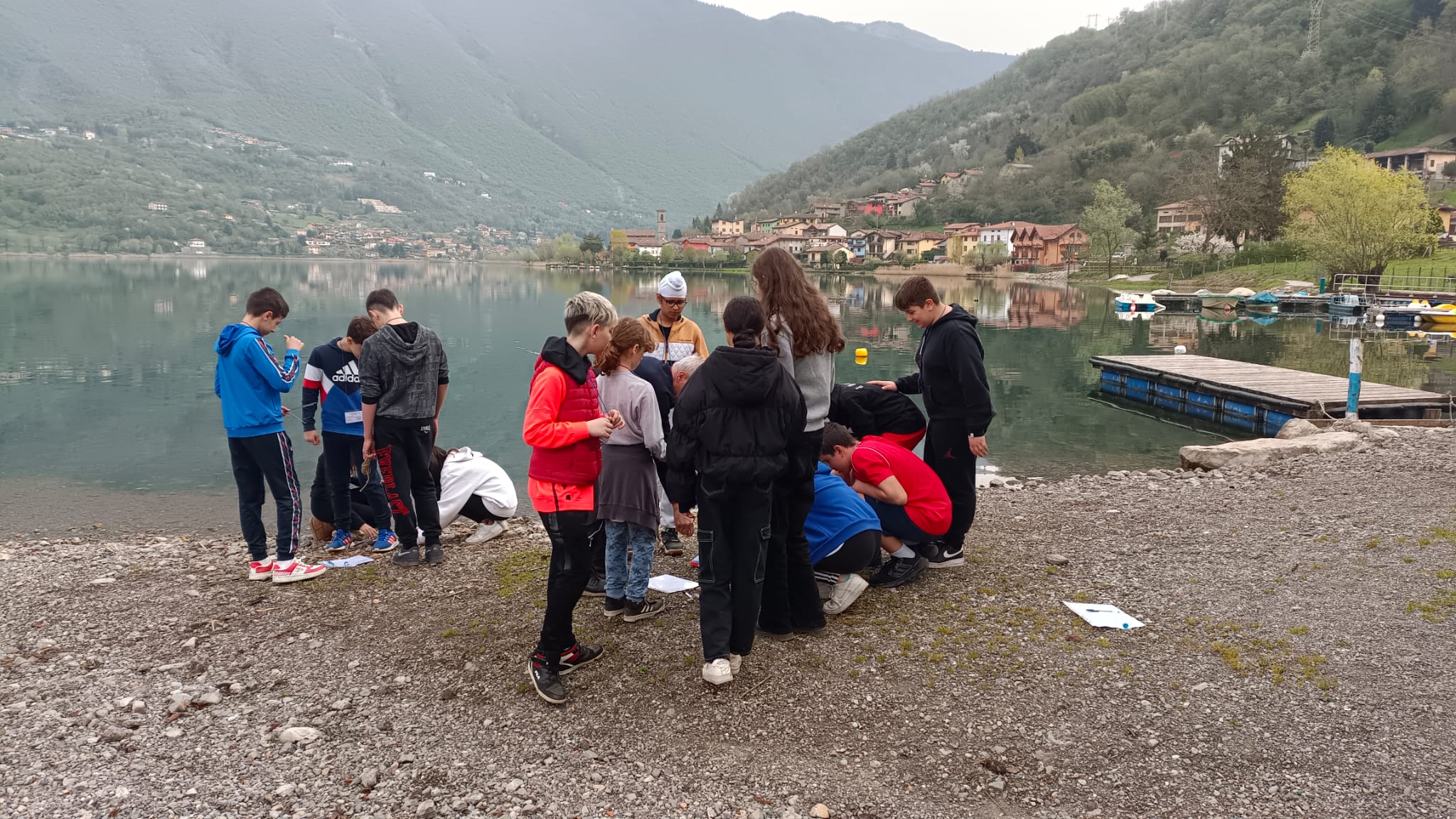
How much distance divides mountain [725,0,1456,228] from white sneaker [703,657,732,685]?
116111 mm

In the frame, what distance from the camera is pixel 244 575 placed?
265 inches

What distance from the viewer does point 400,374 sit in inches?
250

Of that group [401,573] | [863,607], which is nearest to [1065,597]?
[863,607]

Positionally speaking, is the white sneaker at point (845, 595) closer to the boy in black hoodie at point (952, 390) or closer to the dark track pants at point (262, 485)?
the boy in black hoodie at point (952, 390)

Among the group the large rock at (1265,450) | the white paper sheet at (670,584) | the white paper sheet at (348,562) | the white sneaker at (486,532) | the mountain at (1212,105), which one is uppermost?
the mountain at (1212,105)

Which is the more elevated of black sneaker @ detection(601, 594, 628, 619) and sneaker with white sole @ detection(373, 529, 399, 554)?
black sneaker @ detection(601, 594, 628, 619)

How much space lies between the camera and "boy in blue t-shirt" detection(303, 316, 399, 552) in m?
7.23

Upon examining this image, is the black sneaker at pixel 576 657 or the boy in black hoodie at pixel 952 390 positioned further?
the boy in black hoodie at pixel 952 390

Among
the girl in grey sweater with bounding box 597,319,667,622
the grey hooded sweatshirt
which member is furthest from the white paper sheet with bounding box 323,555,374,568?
the girl in grey sweater with bounding box 597,319,667,622

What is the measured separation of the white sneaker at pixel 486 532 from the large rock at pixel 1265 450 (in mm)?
9933

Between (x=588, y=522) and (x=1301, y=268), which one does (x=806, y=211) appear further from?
(x=588, y=522)

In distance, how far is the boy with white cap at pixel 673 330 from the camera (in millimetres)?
6656

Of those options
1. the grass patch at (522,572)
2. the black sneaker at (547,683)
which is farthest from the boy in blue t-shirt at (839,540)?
the grass patch at (522,572)

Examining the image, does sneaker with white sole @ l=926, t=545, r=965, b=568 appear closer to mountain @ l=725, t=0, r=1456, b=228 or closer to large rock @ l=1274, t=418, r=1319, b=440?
large rock @ l=1274, t=418, r=1319, b=440
